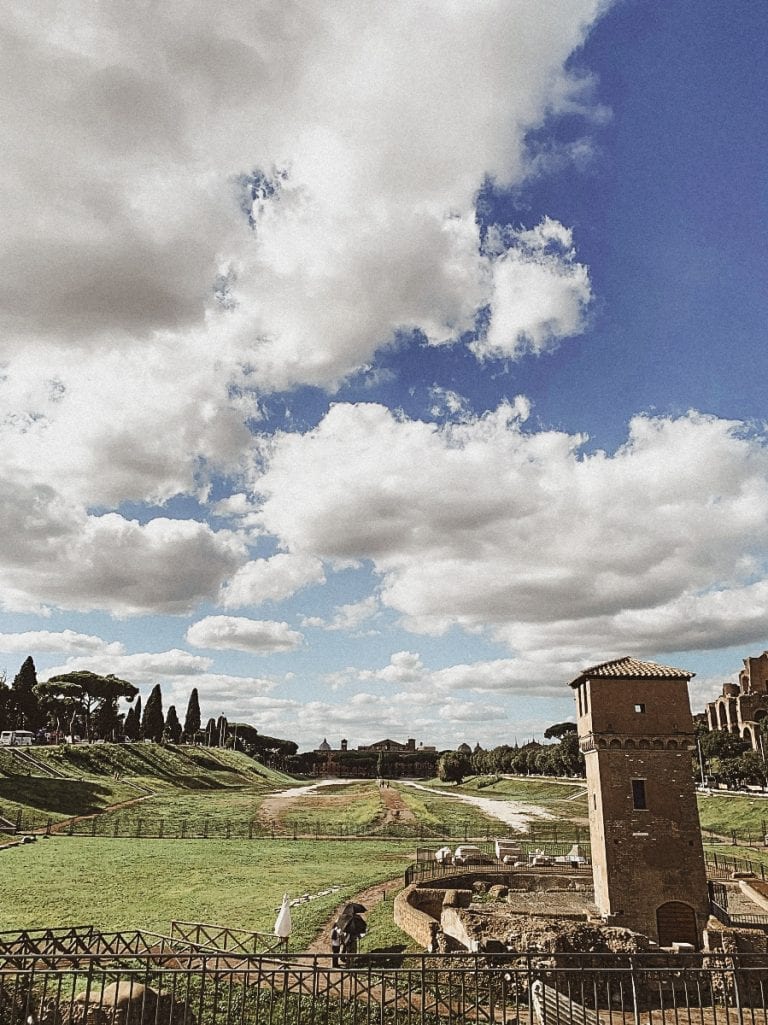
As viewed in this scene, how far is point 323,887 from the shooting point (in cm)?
3173

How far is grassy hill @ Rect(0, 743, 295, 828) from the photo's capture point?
56.5m

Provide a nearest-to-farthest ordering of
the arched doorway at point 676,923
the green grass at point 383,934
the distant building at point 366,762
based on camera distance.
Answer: the green grass at point 383,934
the arched doorway at point 676,923
the distant building at point 366,762

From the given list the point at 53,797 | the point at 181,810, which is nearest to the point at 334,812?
the point at 181,810

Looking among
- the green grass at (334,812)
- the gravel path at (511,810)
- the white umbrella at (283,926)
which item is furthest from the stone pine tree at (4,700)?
the white umbrella at (283,926)

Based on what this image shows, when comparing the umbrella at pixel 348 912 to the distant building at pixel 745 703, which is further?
the distant building at pixel 745 703

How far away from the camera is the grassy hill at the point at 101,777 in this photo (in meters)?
56.5

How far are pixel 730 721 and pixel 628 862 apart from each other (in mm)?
112273

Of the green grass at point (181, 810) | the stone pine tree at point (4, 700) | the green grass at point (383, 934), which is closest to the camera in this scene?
the green grass at point (383, 934)

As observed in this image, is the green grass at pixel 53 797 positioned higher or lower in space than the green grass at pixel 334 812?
higher

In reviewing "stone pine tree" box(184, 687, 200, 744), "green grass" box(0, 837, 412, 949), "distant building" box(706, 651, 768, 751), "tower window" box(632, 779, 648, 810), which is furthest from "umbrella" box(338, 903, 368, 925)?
"stone pine tree" box(184, 687, 200, 744)

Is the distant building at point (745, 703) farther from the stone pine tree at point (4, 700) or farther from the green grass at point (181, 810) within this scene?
the stone pine tree at point (4, 700)

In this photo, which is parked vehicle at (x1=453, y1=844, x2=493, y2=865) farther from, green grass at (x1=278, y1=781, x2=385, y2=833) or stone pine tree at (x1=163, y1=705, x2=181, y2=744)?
stone pine tree at (x1=163, y1=705, x2=181, y2=744)

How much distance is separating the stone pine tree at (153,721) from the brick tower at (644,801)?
9369 centimetres

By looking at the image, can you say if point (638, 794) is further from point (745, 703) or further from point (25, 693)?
point (745, 703)
